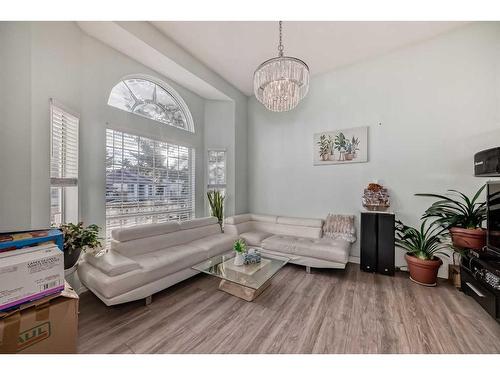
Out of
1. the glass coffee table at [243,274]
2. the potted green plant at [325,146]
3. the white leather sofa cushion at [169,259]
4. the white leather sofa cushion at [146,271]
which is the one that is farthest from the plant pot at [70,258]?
the potted green plant at [325,146]

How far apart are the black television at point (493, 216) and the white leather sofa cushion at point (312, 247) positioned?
1.42 m

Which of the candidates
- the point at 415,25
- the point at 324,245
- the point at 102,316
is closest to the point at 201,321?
the point at 102,316

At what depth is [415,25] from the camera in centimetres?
252

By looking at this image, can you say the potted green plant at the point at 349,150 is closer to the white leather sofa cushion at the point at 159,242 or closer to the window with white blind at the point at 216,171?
the window with white blind at the point at 216,171

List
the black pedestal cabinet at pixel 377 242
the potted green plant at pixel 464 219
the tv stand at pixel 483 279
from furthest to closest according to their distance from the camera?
1. the black pedestal cabinet at pixel 377 242
2. the potted green plant at pixel 464 219
3. the tv stand at pixel 483 279

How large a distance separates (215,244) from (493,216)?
10.8 feet

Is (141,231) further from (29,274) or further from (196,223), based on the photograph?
(29,274)

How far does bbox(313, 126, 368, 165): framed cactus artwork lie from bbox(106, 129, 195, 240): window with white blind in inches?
103

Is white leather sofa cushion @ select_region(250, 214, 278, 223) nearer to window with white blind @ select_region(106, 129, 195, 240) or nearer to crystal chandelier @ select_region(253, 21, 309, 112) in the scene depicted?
window with white blind @ select_region(106, 129, 195, 240)

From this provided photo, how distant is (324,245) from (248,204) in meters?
2.15

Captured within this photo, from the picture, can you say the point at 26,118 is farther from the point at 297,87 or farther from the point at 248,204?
the point at 248,204

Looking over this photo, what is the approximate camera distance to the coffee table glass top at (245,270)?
2.01 m

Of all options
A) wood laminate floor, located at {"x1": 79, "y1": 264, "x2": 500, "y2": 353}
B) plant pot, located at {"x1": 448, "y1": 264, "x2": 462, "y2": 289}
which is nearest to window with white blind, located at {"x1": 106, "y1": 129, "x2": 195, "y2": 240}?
wood laminate floor, located at {"x1": 79, "y1": 264, "x2": 500, "y2": 353}

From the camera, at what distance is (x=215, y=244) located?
2.98 meters
